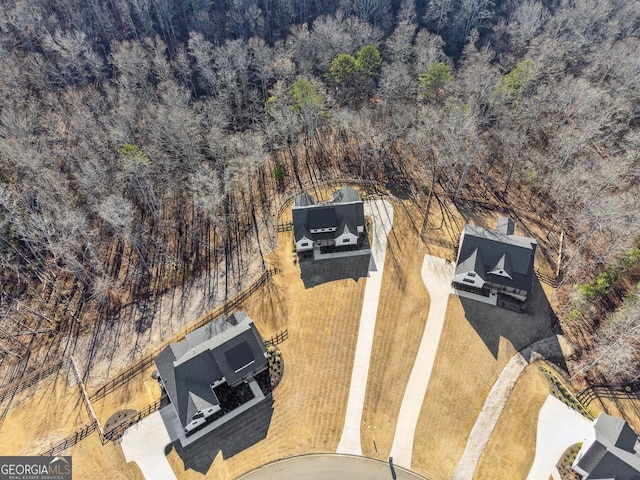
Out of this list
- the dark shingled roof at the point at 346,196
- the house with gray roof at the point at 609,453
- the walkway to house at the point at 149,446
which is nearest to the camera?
the house with gray roof at the point at 609,453

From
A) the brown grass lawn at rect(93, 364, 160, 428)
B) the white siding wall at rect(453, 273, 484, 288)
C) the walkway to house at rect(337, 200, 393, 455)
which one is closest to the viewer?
the walkway to house at rect(337, 200, 393, 455)

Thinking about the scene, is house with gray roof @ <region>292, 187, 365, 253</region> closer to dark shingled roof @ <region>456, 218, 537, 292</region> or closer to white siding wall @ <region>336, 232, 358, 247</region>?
white siding wall @ <region>336, 232, 358, 247</region>

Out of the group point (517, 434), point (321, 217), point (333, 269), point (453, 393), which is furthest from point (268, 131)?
point (517, 434)

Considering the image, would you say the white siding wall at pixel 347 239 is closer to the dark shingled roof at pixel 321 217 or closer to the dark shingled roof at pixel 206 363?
the dark shingled roof at pixel 321 217

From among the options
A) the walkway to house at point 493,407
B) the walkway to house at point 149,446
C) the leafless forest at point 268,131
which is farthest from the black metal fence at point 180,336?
the walkway to house at point 493,407

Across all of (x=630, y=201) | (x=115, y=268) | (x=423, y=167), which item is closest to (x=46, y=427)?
(x=115, y=268)

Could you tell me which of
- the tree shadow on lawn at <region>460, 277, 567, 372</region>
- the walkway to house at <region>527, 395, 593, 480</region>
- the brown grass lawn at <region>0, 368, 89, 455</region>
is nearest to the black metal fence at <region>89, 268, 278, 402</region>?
the brown grass lawn at <region>0, 368, 89, 455</region>

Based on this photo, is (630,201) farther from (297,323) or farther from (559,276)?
(297,323)
